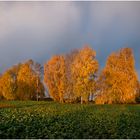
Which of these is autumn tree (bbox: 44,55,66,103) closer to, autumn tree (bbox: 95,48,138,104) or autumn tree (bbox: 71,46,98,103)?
autumn tree (bbox: 71,46,98,103)

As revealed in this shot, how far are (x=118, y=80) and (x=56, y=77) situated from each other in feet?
47.0

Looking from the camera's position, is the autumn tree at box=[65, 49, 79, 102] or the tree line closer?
the tree line

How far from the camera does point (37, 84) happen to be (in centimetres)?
7575

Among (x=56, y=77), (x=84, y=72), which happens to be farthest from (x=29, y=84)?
(x=84, y=72)

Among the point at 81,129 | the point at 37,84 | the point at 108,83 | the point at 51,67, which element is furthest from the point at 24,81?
the point at 81,129

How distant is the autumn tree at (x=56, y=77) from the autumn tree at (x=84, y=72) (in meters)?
3.30

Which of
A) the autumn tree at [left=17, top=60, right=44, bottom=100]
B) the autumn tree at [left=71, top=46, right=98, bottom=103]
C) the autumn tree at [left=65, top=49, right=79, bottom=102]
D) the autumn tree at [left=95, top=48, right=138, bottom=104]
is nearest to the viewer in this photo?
the autumn tree at [left=95, top=48, right=138, bottom=104]

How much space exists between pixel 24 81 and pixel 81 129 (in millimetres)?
60839

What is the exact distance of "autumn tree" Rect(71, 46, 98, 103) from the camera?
190 ft

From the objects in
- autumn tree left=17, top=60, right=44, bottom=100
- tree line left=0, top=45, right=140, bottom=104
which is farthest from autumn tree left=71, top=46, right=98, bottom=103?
autumn tree left=17, top=60, right=44, bottom=100

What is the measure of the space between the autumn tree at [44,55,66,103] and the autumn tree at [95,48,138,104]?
26.6 ft

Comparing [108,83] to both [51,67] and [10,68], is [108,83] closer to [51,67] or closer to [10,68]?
[51,67]

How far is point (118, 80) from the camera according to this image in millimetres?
55938

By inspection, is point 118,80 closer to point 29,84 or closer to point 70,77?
point 70,77
